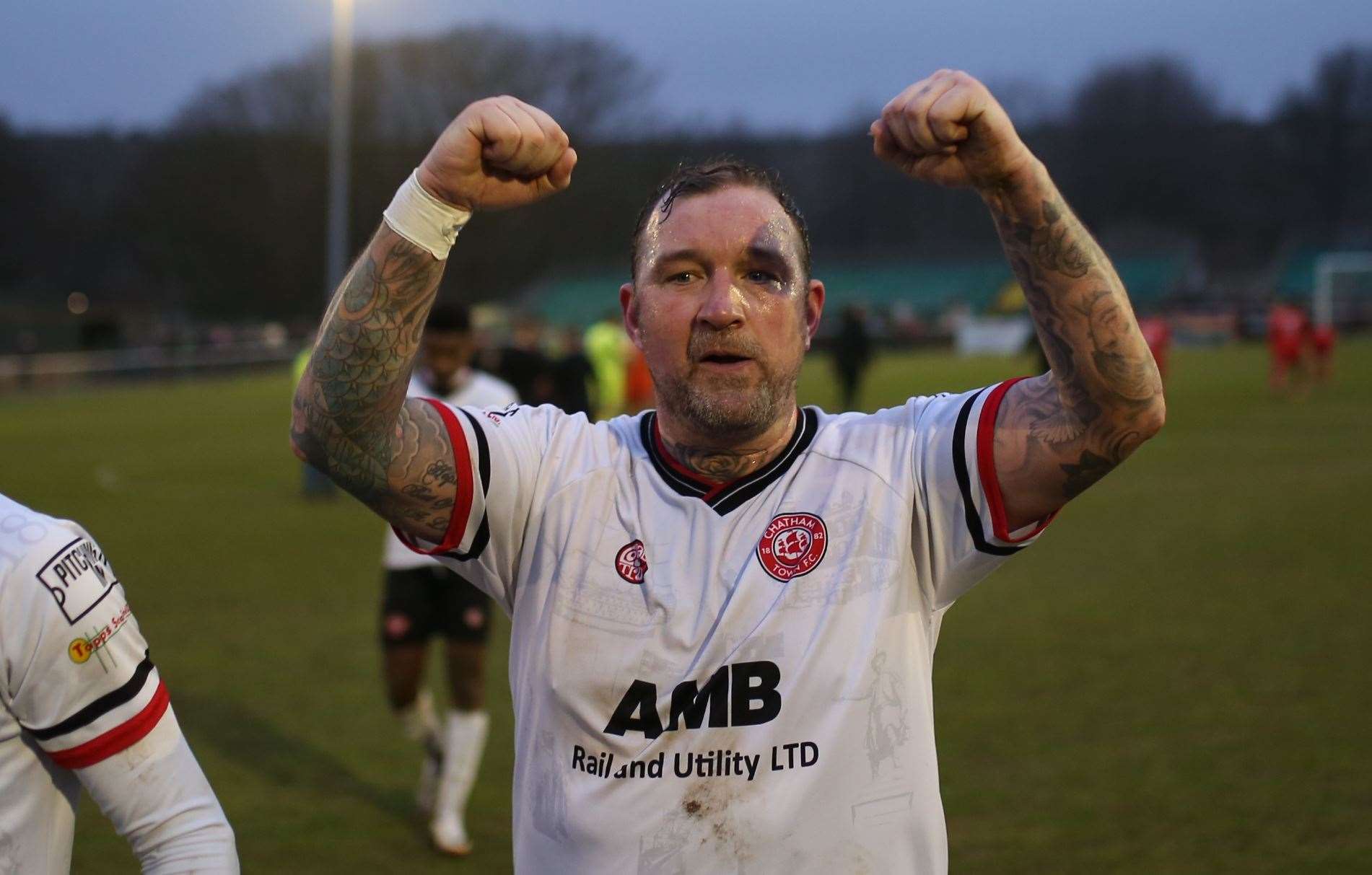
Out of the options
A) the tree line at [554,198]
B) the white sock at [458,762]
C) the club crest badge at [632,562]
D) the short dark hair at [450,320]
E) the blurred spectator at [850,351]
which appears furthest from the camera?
the tree line at [554,198]

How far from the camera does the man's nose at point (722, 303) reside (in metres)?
2.55

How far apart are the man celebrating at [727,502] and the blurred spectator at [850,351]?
2489 cm

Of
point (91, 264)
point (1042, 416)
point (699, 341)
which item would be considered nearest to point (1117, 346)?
point (1042, 416)

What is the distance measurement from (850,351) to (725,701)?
83.7 ft

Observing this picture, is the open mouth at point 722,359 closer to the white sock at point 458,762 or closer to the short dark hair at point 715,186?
the short dark hair at point 715,186

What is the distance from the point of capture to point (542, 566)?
268 centimetres

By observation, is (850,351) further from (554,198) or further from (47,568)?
(554,198)

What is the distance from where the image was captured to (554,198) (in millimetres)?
72062

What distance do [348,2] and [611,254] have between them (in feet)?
162

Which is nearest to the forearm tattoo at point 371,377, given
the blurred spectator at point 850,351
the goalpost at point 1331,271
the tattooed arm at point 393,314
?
the tattooed arm at point 393,314

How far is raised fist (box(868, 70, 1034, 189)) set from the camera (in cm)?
226

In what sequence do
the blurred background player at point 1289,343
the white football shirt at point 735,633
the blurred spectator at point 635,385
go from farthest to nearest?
the blurred background player at point 1289,343
the blurred spectator at point 635,385
the white football shirt at point 735,633

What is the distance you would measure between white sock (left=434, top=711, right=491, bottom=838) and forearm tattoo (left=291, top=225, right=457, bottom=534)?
3797mm

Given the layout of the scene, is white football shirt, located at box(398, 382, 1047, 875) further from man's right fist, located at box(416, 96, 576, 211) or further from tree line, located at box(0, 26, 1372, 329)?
tree line, located at box(0, 26, 1372, 329)
